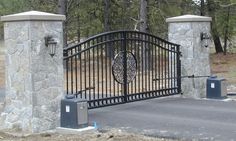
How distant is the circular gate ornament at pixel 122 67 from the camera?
10836mm

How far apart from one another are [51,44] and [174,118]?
2.78 meters

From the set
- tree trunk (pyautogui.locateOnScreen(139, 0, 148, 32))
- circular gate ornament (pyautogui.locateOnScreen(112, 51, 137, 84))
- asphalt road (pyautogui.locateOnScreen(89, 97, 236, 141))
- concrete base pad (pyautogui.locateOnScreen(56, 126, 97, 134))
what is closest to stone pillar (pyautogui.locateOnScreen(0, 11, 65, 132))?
concrete base pad (pyautogui.locateOnScreen(56, 126, 97, 134))

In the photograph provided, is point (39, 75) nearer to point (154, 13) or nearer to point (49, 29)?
point (49, 29)

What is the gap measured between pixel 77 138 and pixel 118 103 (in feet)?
10.2

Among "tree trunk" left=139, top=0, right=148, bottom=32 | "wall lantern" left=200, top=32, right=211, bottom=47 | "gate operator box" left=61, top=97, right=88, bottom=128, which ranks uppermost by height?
"tree trunk" left=139, top=0, right=148, bottom=32

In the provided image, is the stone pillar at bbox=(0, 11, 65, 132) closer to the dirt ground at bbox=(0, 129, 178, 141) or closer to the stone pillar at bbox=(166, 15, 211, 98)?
the dirt ground at bbox=(0, 129, 178, 141)

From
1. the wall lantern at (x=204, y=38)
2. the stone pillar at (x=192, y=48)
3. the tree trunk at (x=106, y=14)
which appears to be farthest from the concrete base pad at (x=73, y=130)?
the tree trunk at (x=106, y=14)

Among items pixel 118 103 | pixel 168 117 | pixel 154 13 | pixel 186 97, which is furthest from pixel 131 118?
pixel 154 13

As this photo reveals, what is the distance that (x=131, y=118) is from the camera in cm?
959

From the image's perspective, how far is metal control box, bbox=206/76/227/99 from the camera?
12.2m

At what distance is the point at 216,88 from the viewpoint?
40.3 ft

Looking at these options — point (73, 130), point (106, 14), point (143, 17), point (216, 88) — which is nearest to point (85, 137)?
point (73, 130)

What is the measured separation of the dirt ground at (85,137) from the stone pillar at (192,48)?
465 cm

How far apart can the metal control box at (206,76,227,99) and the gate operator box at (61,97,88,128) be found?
15.6ft
